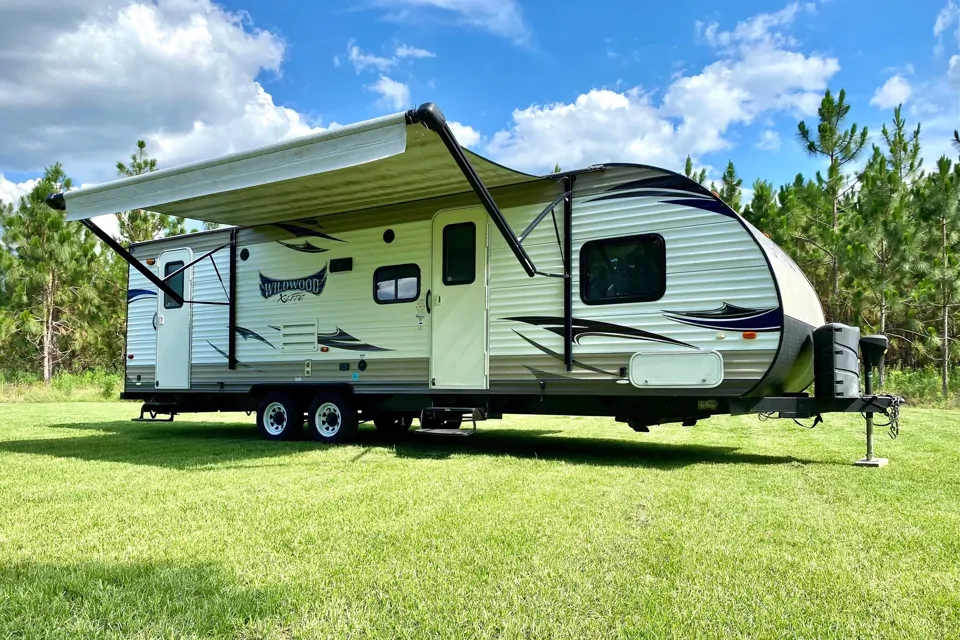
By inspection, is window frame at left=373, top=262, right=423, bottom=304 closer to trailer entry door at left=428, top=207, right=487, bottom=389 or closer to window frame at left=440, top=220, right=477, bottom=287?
trailer entry door at left=428, top=207, right=487, bottom=389

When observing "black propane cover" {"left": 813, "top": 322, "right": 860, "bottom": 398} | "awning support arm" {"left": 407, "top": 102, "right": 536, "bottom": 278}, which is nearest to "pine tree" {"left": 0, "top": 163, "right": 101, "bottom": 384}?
"awning support arm" {"left": 407, "top": 102, "right": 536, "bottom": 278}

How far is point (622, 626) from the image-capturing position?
293 cm

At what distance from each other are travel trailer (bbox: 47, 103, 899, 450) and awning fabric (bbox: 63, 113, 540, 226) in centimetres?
3

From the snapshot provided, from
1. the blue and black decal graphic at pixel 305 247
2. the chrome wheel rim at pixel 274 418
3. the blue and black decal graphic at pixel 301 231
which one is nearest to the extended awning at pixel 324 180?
the blue and black decal graphic at pixel 301 231

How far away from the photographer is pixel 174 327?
431 inches

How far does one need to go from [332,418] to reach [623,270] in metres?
4.37

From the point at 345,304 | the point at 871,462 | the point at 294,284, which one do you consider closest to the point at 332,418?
the point at 345,304

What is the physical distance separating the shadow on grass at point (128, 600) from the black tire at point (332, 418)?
5612 millimetres

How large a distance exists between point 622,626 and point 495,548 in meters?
1.18

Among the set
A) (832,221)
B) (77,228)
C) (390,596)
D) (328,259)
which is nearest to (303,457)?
(328,259)

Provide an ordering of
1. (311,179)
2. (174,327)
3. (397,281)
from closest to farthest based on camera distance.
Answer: (311,179) → (397,281) → (174,327)

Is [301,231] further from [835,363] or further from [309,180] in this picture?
[835,363]

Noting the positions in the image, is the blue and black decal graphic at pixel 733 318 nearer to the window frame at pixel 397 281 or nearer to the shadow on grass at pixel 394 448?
the shadow on grass at pixel 394 448

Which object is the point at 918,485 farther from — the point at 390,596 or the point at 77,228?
the point at 77,228
